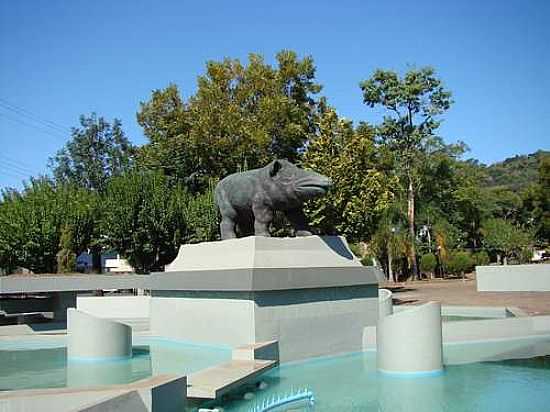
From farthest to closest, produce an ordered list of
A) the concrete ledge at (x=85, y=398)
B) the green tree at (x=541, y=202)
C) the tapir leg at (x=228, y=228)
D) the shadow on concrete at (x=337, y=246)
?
the green tree at (x=541, y=202)
the tapir leg at (x=228, y=228)
the shadow on concrete at (x=337, y=246)
the concrete ledge at (x=85, y=398)

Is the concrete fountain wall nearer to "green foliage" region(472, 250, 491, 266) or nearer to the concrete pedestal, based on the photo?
the concrete pedestal

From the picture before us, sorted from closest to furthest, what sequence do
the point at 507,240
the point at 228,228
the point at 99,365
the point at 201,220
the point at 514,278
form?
the point at 99,365 < the point at 228,228 < the point at 201,220 < the point at 514,278 < the point at 507,240

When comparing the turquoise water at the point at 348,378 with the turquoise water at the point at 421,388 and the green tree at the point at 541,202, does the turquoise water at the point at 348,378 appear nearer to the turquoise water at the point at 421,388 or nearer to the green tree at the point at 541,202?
the turquoise water at the point at 421,388

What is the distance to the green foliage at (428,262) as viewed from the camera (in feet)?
127

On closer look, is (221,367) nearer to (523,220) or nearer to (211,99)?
(211,99)

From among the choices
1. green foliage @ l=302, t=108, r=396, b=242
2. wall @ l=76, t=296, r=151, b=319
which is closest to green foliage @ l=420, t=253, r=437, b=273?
green foliage @ l=302, t=108, r=396, b=242

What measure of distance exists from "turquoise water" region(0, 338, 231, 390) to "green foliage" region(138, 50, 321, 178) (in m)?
14.4

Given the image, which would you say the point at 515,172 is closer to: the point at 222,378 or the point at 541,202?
the point at 541,202

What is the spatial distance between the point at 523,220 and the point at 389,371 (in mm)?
47868

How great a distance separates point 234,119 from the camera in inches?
1016

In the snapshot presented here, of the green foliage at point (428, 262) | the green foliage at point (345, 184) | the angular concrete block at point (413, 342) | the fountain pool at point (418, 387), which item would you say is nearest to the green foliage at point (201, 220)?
the green foliage at point (345, 184)

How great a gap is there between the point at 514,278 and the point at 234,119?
50.0 ft

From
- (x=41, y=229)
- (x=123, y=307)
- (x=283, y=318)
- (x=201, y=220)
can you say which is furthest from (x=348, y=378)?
(x=41, y=229)

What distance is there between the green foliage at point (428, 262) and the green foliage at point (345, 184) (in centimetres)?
1752
